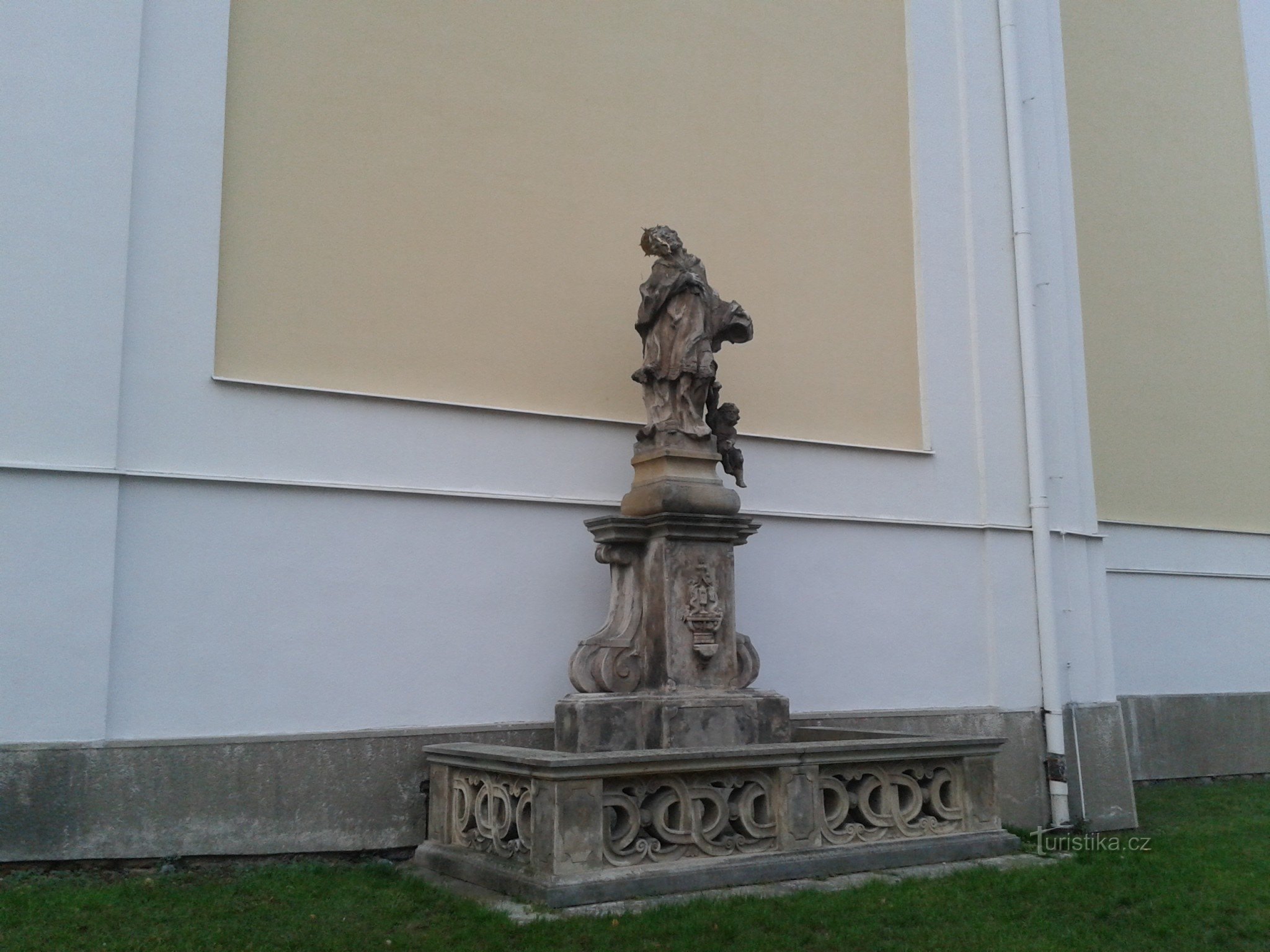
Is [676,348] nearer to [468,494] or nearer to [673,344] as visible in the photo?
[673,344]

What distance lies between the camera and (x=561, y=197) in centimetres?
849

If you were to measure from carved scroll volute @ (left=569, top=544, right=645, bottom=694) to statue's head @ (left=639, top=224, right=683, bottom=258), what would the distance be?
1.92 m

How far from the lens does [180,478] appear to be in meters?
6.83

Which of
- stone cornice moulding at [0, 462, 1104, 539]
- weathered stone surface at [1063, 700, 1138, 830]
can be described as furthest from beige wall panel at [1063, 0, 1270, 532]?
weathered stone surface at [1063, 700, 1138, 830]

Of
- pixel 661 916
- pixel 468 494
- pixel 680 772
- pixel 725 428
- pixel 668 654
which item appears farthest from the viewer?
pixel 725 428

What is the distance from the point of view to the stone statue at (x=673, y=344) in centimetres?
775

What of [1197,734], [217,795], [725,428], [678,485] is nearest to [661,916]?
[217,795]

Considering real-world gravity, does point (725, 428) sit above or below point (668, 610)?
above

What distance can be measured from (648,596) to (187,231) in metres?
3.52

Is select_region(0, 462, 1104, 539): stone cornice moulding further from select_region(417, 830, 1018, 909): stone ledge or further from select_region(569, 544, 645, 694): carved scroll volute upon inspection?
select_region(417, 830, 1018, 909): stone ledge

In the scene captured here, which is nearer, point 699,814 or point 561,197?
point 699,814

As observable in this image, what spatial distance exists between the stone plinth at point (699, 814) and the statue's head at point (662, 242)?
3167mm

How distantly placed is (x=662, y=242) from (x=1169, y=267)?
7.44m

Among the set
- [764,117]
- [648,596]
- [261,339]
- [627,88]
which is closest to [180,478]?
[261,339]
